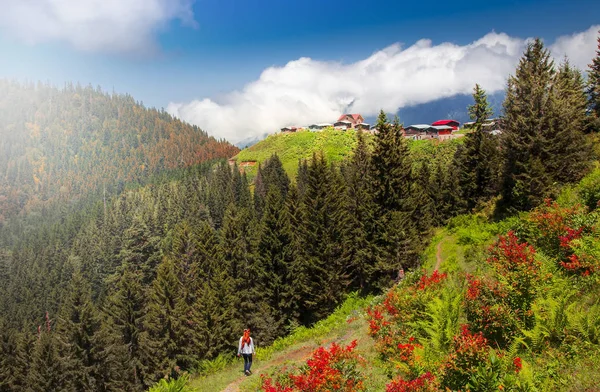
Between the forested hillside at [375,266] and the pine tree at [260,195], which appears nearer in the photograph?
the forested hillside at [375,266]

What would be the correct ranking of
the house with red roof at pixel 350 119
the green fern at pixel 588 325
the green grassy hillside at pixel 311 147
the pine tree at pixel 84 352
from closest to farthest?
the green fern at pixel 588 325 < the pine tree at pixel 84 352 < the green grassy hillside at pixel 311 147 < the house with red roof at pixel 350 119

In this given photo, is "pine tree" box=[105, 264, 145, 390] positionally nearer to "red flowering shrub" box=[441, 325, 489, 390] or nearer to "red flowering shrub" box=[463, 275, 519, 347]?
"red flowering shrub" box=[463, 275, 519, 347]

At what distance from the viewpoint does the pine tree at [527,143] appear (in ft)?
74.4

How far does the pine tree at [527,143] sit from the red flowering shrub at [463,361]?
18.5 m

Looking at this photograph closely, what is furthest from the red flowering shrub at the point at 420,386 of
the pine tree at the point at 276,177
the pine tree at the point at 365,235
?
the pine tree at the point at 276,177

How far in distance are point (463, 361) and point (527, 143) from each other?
808 inches

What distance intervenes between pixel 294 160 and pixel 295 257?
256ft

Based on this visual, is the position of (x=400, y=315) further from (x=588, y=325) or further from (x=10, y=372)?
(x=10, y=372)

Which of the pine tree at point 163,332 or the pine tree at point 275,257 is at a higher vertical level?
the pine tree at point 275,257

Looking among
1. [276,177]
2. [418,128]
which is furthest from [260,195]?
[418,128]

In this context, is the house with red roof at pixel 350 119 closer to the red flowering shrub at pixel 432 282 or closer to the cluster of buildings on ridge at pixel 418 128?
the cluster of buildings on ridge at pixel 418 128

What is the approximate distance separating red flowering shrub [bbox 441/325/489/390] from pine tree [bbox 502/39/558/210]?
60.6 ft

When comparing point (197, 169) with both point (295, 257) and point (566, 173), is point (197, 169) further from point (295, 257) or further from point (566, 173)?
point (566, 173)

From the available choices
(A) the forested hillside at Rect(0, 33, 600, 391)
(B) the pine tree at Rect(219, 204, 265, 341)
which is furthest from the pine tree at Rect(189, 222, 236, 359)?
(B) the pine tree at Rect(219, 204, 265, 341)
